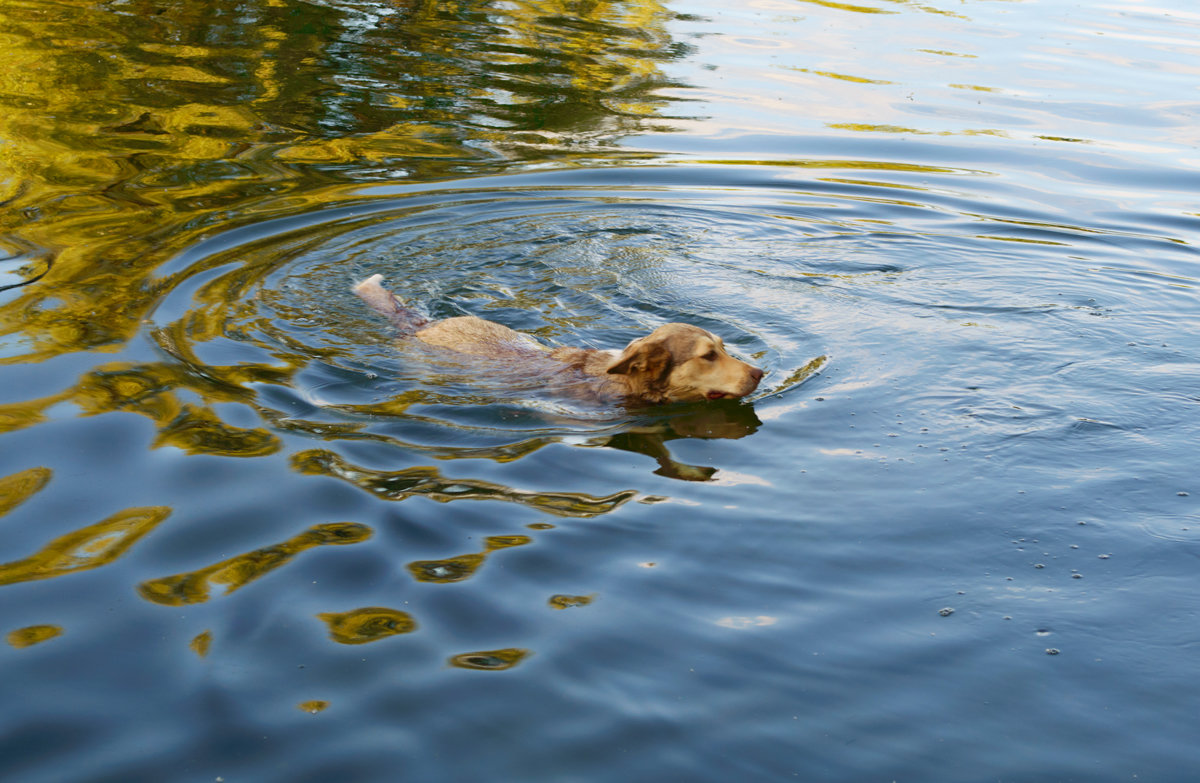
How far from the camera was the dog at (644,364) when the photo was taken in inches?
279

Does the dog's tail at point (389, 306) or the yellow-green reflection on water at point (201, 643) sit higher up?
the dog's tail at point (389, 306)

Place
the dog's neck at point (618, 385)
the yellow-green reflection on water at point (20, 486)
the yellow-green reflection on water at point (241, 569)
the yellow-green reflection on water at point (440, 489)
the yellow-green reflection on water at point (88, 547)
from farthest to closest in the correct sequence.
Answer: the dog's neck at point (618, 385), the yellow-green reflection on water at point (440, 489), the yellow-green reflection on water at point (20, 486), the yellow-green reflection on water at point (88, 547), the yellow-green reflection on water at point (241, 569)

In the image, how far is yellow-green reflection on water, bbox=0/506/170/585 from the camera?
4789 millimetres

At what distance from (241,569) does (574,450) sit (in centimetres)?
221

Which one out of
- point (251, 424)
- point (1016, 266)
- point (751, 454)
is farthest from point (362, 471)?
point (1016, 266)

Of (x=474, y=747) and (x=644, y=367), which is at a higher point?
(x=644, y=367)

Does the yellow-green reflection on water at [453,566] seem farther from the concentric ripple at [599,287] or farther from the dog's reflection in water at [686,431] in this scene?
the dog's reflection in water at [686,431]

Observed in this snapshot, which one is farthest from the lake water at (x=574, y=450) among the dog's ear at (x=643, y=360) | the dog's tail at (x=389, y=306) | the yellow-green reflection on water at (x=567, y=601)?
the dog's ear at (x=643, y=360)

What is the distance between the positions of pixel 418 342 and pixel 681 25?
577 inches

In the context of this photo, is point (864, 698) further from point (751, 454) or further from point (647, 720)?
point (751, 454)

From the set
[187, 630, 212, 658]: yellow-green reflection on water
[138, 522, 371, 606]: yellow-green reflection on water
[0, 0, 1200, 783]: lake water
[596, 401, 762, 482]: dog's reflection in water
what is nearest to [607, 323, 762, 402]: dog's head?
[596, 401, 762, 482]: dog's reflection in water

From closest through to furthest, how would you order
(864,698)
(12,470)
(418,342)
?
(864,698)
(12,470)
(418,342)

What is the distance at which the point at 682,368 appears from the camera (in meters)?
7.21

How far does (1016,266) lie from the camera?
32.5 ft
